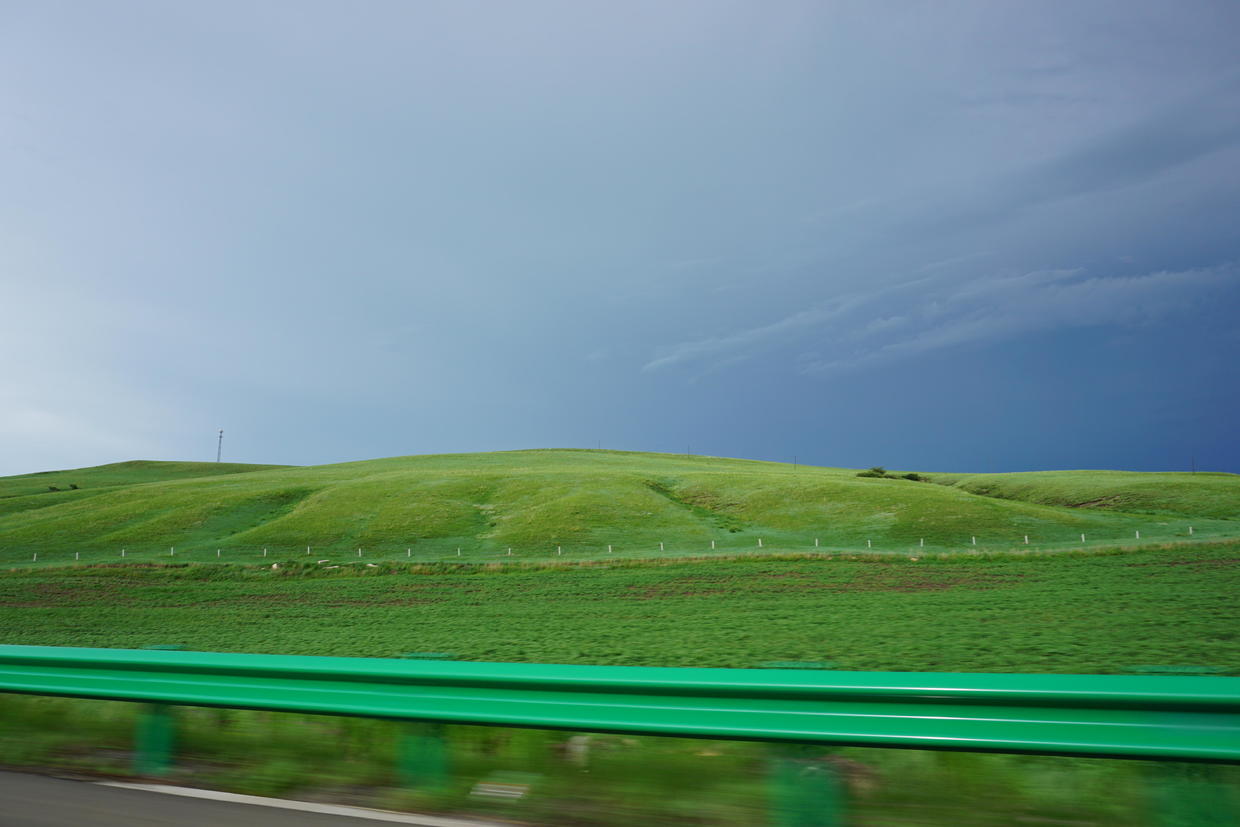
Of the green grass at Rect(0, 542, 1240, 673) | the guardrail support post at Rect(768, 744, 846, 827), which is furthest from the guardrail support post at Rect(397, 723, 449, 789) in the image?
the green grass at Rect(0, 542, 1240, 673)

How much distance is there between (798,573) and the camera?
97.8ft

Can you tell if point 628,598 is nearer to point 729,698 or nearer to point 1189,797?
point 729,698

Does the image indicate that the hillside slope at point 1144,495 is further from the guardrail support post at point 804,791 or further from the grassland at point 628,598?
the guardrail support post at point 804,791

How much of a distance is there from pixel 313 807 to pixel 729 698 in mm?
1984

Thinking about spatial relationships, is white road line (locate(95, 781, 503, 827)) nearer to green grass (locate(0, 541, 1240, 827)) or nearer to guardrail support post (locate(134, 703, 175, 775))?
green grass (locate(0, 541, 1240, 827))

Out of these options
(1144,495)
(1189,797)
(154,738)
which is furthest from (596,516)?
(1189,797)

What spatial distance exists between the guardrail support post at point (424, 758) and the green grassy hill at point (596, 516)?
1381 inches

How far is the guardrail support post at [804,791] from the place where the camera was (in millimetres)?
3068

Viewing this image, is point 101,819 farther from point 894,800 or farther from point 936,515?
point 936,515

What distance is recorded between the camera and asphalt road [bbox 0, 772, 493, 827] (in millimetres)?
3307

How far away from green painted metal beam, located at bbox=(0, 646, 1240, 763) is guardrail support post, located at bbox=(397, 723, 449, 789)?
180 mm

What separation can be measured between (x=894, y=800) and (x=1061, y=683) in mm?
834

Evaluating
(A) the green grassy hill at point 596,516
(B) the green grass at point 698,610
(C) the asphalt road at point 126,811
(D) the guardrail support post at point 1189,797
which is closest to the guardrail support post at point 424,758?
(C) the asphalt road at point 126,811

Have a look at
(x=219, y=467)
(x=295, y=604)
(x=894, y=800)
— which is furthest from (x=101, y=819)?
(x=219, y=467)
